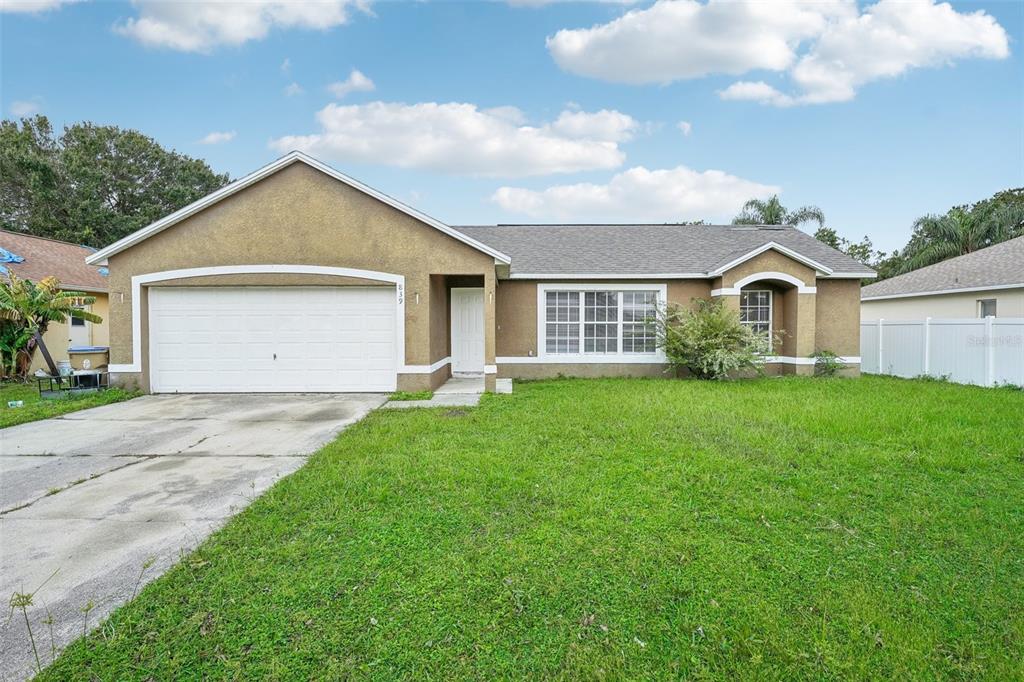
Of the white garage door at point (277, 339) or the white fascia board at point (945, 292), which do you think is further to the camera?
the white fascia board at point (945, 292)

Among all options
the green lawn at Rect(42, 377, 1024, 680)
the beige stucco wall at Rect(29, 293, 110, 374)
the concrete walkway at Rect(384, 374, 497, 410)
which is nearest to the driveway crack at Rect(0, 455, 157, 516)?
the green lawn at Rect(42, 377, 1024, 680)

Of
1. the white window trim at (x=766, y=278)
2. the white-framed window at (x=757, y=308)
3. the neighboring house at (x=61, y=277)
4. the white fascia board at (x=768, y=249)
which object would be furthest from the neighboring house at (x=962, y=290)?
the neighboring house at (x=61, y=277)

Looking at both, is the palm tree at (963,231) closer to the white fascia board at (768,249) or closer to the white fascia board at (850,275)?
the white fascia board at (850,275)

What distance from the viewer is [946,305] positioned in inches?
634

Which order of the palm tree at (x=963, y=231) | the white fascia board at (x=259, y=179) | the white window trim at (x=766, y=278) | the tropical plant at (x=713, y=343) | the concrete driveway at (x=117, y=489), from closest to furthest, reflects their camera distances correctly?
1. the concrete driveway at (x=117, y=489)
2. the white fascia board at (x=259, y=179)
3. the tropical plant at (x=713, y=343)
4. the white window trim at (x=766, y=278)
5. the palm tree at (x=963, y=231)

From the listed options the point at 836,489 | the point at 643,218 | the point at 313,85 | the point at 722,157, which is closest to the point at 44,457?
the point at 836,489

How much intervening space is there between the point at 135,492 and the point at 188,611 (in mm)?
2787

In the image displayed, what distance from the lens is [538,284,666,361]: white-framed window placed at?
13586 mm

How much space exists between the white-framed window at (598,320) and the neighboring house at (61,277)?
47.6 feet

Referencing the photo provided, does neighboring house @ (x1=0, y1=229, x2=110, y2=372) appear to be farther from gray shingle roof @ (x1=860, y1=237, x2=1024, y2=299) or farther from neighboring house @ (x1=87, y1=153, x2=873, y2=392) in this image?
gray shingle roof @ (x1=860, y1=237, x2=1024, y2=299)

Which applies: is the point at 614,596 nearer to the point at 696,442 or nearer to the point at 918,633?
the point at 918,633

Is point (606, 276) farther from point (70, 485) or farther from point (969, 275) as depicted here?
point (969, 275)

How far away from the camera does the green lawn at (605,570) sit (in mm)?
2543

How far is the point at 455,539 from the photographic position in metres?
3.79
